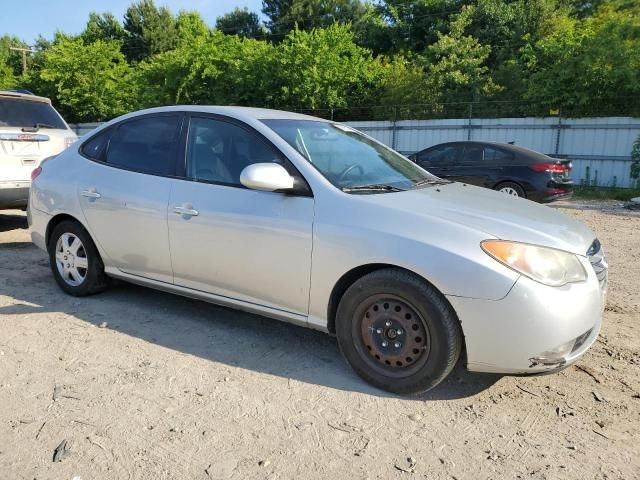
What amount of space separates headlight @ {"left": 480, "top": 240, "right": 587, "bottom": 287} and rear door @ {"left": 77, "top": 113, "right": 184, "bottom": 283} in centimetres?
237

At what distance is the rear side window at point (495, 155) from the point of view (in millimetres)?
11477

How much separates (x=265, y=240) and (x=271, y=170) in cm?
45

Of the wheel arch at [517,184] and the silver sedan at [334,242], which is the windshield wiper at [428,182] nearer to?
the silver sedan at [334,242]

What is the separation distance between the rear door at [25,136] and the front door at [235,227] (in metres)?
4.08

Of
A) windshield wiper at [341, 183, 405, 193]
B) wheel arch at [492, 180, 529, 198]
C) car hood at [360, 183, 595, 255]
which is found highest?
windshield wiper at [341, 183, 405, 193]

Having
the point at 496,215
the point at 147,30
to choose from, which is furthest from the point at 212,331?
the point at 147,30

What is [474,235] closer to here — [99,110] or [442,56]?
[442,56]

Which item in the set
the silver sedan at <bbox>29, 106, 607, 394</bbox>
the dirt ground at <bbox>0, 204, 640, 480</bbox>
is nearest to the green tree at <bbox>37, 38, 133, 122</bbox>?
the silver sedan at <bbox>29, 106, 607, 394</bbox>

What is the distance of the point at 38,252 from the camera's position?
21.3 feet

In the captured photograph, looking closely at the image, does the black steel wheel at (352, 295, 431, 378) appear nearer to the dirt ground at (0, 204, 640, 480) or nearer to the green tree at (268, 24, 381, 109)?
the dirt ground at (0, 204, 640, 480)

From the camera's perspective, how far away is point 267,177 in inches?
133

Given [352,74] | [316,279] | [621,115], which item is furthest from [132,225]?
[352,74]

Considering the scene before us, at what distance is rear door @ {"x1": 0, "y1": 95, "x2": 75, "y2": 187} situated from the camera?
6941 millimetres

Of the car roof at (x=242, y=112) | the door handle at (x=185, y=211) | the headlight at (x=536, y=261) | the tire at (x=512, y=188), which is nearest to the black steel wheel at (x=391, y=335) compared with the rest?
the headlight at (x=536, y=261)
